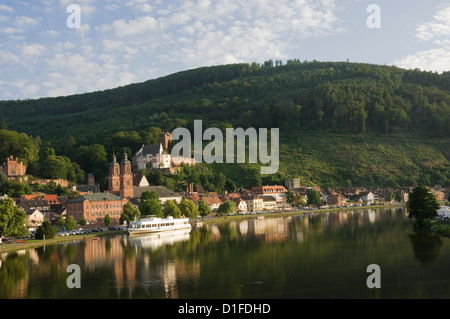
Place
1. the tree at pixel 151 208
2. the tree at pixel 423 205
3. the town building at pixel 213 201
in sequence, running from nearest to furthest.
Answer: the tree at pixel 423 205, the tree at pixel 151 208, the town building at pixel 213 201

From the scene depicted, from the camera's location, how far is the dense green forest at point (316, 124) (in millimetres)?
123812

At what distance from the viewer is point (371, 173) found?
125312mm

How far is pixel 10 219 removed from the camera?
5412 centimetres

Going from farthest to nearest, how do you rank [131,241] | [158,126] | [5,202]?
[158,126] → [131,241] → [5,202]

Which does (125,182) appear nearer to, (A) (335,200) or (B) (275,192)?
(B) (275,192)

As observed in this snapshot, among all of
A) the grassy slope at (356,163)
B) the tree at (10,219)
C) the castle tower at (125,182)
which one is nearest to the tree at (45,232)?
the tree at (10,219)

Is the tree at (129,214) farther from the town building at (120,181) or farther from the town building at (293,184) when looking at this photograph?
the town building at (293,184)

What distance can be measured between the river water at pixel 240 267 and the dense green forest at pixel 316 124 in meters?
55.2

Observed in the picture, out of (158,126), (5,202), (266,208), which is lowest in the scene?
(266,208)

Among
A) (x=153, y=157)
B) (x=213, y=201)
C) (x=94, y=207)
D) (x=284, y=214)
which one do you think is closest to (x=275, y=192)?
(x=284, y=214)

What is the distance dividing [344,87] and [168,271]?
13674 centimetres

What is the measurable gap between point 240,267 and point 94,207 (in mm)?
43338
